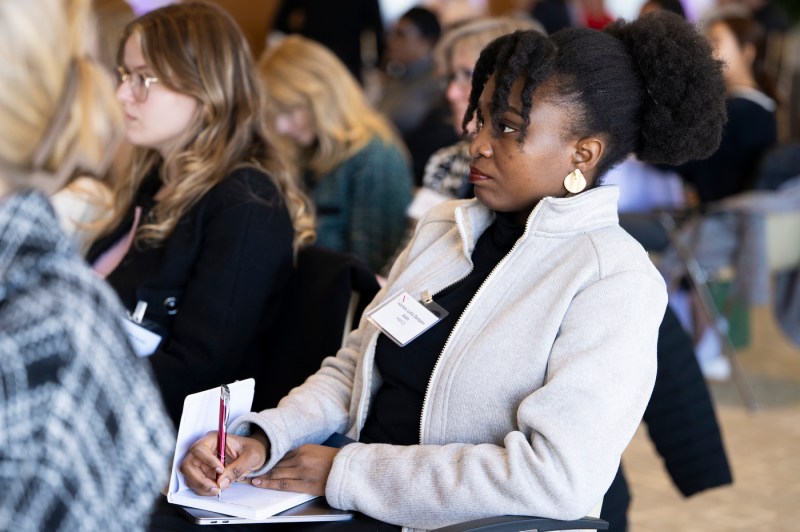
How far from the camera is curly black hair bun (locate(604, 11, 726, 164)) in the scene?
1.76 meters

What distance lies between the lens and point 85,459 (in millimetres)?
1075

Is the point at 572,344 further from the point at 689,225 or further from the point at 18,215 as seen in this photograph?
the point at 689,225

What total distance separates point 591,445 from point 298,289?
0.94m

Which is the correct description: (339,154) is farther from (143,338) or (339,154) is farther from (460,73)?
(143,338)

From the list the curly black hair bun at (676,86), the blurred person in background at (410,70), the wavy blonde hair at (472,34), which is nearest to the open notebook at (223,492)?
the curly black hair bun at (676,86)

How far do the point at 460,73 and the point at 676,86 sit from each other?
1.67 metres

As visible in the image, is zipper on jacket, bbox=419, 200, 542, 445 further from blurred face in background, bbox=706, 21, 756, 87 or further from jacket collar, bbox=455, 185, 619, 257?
blurred face in background, bbox=706, 21, 756, 87

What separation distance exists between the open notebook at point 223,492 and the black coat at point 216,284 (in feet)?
1.28

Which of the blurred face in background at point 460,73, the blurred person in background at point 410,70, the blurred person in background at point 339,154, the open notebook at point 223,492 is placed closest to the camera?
the open notebook at point 223,492

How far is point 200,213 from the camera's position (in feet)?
7.57

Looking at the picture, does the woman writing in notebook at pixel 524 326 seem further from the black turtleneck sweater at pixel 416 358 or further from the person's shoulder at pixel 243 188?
the person's shoulder at pixel 243 188

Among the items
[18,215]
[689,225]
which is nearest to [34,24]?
[18,215]

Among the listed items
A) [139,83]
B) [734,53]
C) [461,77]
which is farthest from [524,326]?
[734,53]

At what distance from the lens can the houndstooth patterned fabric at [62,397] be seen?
1035 millimetres
